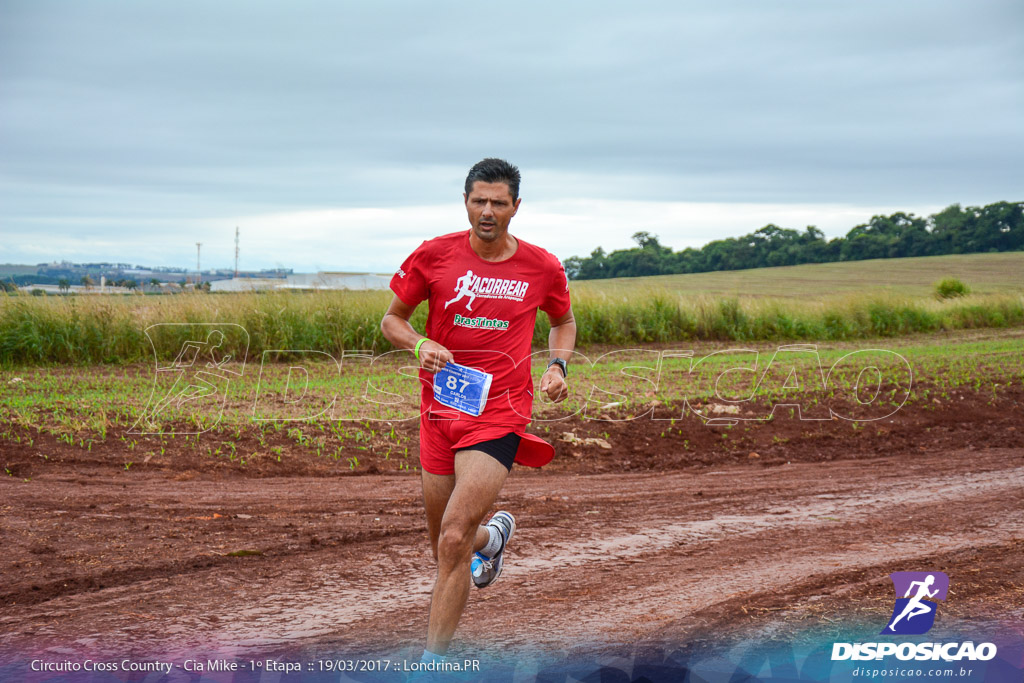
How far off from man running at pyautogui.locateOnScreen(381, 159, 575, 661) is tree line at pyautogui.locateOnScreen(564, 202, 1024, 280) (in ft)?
154

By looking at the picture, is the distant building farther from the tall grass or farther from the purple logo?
the purple logo

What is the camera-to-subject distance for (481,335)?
15.7 feet

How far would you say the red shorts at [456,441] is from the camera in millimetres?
4652

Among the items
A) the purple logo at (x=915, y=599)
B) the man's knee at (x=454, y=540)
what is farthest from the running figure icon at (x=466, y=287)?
the purple logo at (x=915, y=599)

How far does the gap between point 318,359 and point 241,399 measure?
5.75 m

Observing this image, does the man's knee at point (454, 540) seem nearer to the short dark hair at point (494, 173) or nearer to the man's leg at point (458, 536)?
the man's leg at point (458, 536)

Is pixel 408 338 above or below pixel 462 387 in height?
above

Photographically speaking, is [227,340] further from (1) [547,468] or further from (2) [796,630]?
(2) [796,630]

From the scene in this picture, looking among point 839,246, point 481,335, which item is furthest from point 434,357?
point 839,246

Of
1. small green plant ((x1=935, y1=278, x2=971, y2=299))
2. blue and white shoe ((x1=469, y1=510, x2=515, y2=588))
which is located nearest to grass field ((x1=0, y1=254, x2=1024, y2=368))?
small green plant ((x1=935, y1=278, x2=971, y2=299))

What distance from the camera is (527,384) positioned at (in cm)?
487

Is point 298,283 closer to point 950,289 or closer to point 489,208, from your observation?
point 489,208

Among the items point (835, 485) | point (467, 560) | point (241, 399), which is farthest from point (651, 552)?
point (241, 399)

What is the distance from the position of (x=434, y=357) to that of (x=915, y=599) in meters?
3.41
